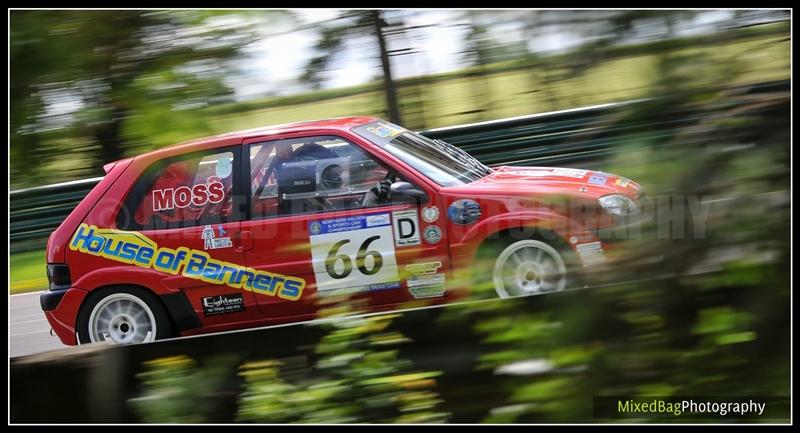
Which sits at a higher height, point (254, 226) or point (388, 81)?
point (388, 81)

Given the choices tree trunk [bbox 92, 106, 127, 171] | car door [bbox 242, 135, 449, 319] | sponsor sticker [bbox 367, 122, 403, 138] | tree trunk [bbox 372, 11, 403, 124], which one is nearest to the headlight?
tree trunk [bbox 92, 106, 127, 171]

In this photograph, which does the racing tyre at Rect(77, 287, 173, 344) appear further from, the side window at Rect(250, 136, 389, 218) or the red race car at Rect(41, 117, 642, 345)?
the side window at Rect(250, 136, 389, 218)

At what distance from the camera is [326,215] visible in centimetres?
587

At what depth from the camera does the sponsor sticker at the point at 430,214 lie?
5.84 metres

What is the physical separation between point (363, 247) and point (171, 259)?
1451mm

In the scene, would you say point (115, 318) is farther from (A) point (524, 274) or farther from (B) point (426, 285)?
(A) point (524, 274)

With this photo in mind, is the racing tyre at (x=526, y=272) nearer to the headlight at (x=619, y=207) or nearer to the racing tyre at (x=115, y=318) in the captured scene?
the headlight at (x=619, y=207)

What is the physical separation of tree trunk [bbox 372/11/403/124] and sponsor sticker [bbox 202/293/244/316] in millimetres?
3787

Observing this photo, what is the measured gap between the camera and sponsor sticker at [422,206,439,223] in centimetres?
584

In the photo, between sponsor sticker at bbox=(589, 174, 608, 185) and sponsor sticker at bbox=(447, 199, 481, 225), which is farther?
sponsor sticker at bbox=(447, 199, 481, 225)

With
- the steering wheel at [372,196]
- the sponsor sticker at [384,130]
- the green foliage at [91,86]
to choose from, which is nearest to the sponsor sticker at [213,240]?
the steering wheel at [372,196]

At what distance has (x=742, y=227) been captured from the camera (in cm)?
231

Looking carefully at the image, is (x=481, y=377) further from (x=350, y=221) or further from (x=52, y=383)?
(x=350, y=221)

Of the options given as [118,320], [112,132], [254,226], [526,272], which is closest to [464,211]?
[254,226]
